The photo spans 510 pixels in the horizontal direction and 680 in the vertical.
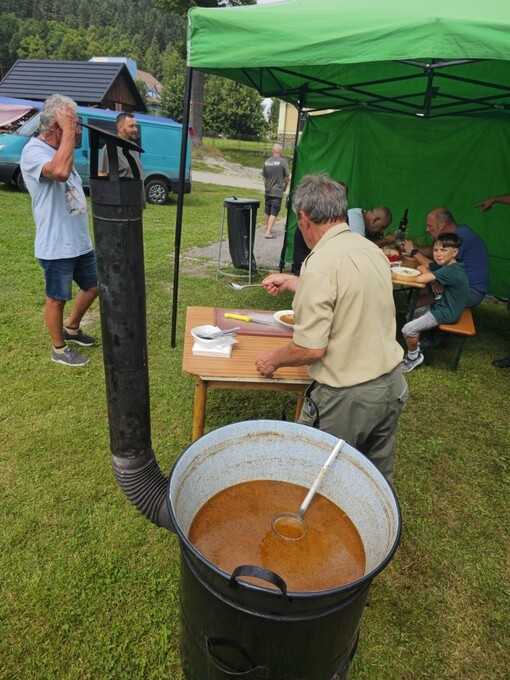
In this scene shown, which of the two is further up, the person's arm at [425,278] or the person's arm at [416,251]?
the person's arm at [416,251]

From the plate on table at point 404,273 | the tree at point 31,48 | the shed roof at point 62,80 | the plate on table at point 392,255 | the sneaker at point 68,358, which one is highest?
the tree at point 31,48

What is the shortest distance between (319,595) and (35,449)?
2.52 metres

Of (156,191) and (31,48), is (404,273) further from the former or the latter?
(31,48)

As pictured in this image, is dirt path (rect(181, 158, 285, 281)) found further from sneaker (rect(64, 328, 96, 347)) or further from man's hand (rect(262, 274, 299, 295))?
man's hand (rect(262, 274, 299, 295))

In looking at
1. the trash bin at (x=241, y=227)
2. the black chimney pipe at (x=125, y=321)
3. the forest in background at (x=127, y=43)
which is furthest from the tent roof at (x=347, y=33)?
the forest in background at (x=127, y=43)

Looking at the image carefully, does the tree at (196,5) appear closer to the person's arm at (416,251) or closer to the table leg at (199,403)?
the person's arm at (416,251)

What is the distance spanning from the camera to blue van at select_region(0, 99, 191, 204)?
10.9m

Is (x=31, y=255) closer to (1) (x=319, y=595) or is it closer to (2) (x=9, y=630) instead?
(2) (x=9, y=630)

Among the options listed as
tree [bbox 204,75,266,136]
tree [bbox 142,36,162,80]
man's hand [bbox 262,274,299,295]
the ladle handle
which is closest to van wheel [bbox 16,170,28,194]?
man's hand [bbox 262,274,299,295]

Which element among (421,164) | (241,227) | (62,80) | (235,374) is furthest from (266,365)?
(62,80)

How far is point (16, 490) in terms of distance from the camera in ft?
8.64

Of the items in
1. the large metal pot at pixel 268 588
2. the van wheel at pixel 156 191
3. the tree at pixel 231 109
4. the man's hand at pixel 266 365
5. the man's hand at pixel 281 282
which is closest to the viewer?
the large metal pot at pixel 268 588

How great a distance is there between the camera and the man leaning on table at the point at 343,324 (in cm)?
186

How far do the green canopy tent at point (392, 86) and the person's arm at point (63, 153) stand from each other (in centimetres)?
99
